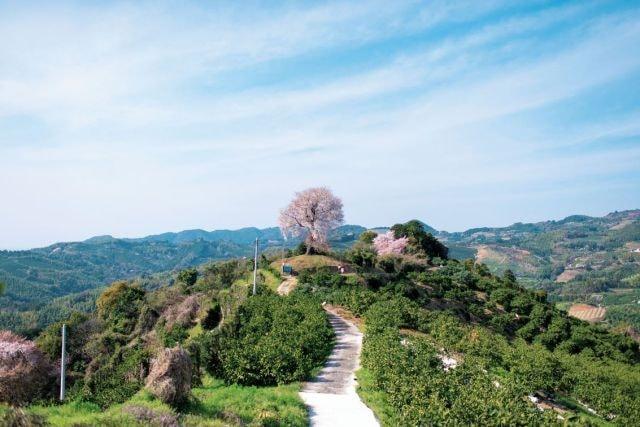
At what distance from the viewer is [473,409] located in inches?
423

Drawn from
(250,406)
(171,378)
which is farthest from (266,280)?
(171,378)

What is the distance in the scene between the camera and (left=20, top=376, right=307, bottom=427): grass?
9805 mm

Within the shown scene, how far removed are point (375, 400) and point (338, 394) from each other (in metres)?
1.44

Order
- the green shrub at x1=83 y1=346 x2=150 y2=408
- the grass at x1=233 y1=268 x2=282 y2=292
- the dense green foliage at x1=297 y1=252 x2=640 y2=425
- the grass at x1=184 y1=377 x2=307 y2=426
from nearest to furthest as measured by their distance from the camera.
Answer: the grass at x1=184 y1=377 x2=307 y2=426
the dense green foliage at x1=297 y1=252 x2=640 y2=425
the green shrub at x1=83 y1=346 x2=150 y2=408
the grass at x1=233 y1=268 x2=282 y2=292

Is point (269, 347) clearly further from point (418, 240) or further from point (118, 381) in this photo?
point (418, 240)

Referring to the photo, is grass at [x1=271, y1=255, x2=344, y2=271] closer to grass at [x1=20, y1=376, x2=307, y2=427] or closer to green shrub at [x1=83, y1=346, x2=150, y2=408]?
green shrub at [x1=83, y1=346, x2=150, y2=408]

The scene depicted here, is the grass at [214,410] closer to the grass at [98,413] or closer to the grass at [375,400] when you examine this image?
the grass at [98,413]

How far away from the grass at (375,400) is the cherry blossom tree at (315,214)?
35.1 meters

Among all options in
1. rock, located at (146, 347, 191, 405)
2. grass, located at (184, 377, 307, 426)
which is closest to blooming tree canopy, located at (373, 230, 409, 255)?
grass, located at (184, 377, 307, 426)

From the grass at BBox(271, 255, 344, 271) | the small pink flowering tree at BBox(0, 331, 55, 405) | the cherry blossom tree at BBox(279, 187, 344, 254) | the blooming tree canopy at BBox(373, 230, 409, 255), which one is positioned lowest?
the small pink flowering tree at BBox(0, 331, 55, 405)

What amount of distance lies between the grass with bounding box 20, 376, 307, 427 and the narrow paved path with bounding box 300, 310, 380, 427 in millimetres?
504

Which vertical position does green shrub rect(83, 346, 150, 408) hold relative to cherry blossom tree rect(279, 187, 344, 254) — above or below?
below

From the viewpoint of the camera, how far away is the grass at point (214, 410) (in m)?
9.80

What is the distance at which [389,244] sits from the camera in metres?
60.7
